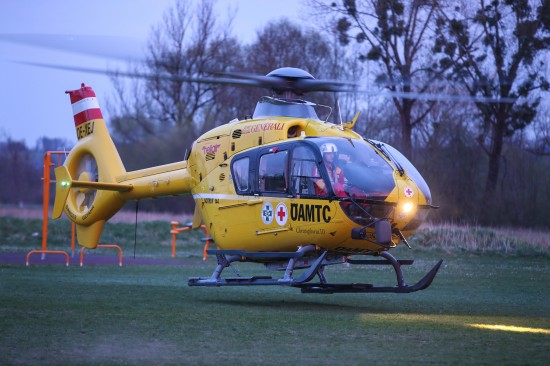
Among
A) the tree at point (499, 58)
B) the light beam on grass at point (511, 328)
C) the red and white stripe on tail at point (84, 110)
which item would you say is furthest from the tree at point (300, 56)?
the light beam on grass at point (511, 328)

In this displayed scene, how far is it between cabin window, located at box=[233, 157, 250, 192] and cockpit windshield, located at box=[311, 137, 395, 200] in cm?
162

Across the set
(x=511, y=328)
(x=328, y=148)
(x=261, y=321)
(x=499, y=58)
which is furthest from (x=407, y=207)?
(x=499, y=58)

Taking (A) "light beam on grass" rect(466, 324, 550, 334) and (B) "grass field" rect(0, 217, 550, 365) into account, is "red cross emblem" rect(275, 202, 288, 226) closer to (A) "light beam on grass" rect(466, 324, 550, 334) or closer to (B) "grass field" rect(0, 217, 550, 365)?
(B) "grass field" rect(0, 217, 550, 365)

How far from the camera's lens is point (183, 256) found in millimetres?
28516

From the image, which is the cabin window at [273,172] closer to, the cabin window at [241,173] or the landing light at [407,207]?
the cabin window at [241,173]

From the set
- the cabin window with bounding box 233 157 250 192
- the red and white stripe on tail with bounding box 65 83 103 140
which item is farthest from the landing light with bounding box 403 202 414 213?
the red and white stripe on tail with bounding box 65 83 103 140

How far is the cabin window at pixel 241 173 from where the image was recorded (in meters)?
15.5

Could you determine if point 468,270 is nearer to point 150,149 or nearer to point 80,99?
point 80,99

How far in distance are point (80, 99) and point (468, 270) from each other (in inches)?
415

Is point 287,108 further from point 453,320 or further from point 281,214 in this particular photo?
point 453,320

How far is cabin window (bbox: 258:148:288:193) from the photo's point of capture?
1468cm

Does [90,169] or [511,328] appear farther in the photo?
[90,169]

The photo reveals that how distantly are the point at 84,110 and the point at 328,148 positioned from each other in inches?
318

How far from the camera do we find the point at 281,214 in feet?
48.2
